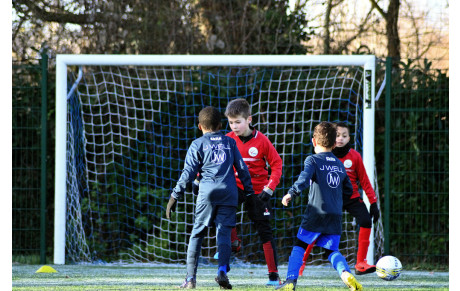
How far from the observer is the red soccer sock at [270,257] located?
522cm

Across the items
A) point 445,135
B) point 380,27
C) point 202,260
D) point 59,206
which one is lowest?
point 202,260

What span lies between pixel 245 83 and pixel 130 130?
147 cm

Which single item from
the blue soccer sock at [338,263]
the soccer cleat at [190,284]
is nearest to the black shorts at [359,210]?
the blue soccer sock at [338,263]

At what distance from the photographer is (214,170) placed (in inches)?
189

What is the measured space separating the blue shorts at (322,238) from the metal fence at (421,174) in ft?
9.65

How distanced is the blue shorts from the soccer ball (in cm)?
77

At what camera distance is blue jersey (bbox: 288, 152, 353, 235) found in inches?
188

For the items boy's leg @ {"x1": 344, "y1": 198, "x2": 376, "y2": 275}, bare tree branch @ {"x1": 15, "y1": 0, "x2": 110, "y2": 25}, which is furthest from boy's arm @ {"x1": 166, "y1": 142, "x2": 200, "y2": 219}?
bare tree branch @ {"x1": 15, "y1": 0, "x2": 110, "y2": 25}

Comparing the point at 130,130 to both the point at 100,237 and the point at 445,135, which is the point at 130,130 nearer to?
the point at 100,237

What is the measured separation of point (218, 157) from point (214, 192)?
25 centimetres

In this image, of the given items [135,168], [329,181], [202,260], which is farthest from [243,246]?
[329,181]

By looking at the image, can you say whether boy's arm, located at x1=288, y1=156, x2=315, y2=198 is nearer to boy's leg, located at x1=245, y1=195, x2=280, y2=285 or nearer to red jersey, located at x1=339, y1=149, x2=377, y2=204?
boy's leg, located at x1=245, y1=195, x2=280, y2=285

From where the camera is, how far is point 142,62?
7.05 meters

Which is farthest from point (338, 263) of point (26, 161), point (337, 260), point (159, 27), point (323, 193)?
point (159, 27)
